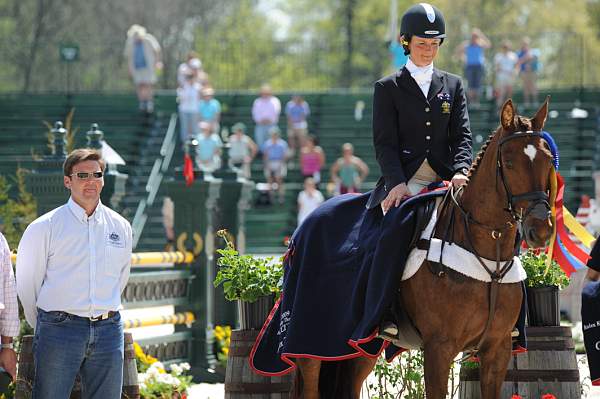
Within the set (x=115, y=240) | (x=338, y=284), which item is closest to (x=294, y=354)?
(x=338, y=284)

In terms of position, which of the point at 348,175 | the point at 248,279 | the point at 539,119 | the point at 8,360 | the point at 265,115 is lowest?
the point at 8,360

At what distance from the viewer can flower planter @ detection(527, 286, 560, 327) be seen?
9352mm

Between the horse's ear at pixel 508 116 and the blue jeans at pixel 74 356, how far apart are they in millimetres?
2534

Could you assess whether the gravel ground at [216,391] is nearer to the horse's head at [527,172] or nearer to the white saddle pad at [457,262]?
the white saddle pad at [457,262]

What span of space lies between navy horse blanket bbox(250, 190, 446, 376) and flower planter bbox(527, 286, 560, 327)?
4.25ft

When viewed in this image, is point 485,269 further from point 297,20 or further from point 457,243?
point 297,20

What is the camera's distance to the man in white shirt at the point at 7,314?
305 inches

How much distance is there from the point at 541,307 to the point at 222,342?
5093mm

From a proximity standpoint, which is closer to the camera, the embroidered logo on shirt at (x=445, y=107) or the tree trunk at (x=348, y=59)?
the embroidered logo on shirt at (x=445, y=107)

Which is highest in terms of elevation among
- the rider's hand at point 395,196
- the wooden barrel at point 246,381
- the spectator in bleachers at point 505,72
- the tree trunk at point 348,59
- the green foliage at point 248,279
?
the tree trunk at point 348,59

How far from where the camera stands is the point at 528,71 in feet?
97.0

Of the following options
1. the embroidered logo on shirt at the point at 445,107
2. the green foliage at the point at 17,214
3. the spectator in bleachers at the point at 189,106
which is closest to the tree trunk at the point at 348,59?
the spectator in bleachers at the point at 189,106

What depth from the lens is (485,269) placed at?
7832 millimetres

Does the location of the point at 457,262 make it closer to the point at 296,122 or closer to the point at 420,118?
the point at 420,118
